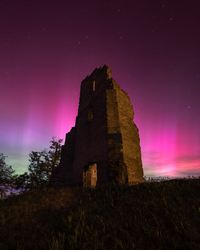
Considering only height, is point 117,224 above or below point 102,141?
below

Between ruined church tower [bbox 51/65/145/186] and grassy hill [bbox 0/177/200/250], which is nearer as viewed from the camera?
grassy hill [bbox 0/177/200/250]

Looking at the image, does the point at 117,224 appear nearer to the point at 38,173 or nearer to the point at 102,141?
the point at 102,141

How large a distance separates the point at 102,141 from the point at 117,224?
21.0 ft

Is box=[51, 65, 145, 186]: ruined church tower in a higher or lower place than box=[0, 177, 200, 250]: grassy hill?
higher

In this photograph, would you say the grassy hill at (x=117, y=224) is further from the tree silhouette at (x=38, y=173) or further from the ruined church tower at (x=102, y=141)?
the tree silhouette at (x=38, y=173)

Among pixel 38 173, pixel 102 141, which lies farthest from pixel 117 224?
pixel 38 173

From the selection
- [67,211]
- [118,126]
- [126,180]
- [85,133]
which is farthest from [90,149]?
[67,211]

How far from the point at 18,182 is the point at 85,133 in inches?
459

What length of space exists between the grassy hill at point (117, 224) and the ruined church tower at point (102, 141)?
322 cm

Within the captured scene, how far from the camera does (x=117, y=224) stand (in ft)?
11.4

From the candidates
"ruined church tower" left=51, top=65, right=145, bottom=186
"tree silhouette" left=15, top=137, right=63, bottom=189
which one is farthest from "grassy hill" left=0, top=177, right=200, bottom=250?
"tree silhouette" left=15, top=137, right=63, bottom=189

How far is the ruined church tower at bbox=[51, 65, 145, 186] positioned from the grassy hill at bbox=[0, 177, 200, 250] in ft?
10.6

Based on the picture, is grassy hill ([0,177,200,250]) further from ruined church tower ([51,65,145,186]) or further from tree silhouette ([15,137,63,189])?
tree silhouette ([15,137,63,189])

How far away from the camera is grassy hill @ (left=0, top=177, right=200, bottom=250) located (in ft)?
9.17
